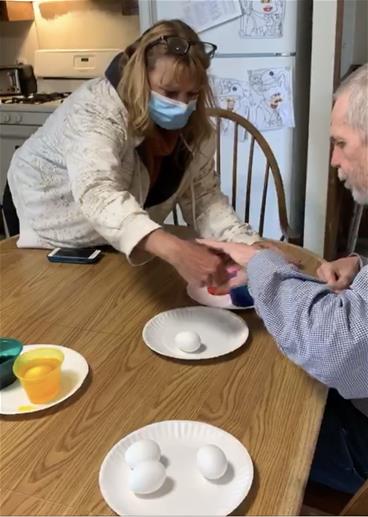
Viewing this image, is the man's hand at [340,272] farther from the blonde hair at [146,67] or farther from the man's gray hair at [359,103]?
the blonde hair at [146,67]

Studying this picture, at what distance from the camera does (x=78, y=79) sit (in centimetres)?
360

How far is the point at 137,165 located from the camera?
144 cm

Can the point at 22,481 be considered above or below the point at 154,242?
below

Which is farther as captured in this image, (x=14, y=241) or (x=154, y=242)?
(x=14, y=241)

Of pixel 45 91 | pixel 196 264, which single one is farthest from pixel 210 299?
pixel 45 91

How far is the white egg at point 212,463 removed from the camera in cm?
79

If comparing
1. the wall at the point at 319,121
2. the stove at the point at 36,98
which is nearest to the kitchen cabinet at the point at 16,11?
the stove at the point at 36,98

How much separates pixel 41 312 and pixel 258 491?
0.67m

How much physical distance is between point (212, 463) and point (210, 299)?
54 cm

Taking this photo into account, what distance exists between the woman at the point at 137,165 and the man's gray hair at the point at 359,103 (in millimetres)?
377

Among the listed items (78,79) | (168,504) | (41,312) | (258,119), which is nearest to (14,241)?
(41,312)

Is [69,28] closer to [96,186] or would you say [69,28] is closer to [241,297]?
[96,186]

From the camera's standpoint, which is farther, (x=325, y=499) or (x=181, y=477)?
(x=325, y=499)

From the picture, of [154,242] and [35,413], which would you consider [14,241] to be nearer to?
[154,242]
